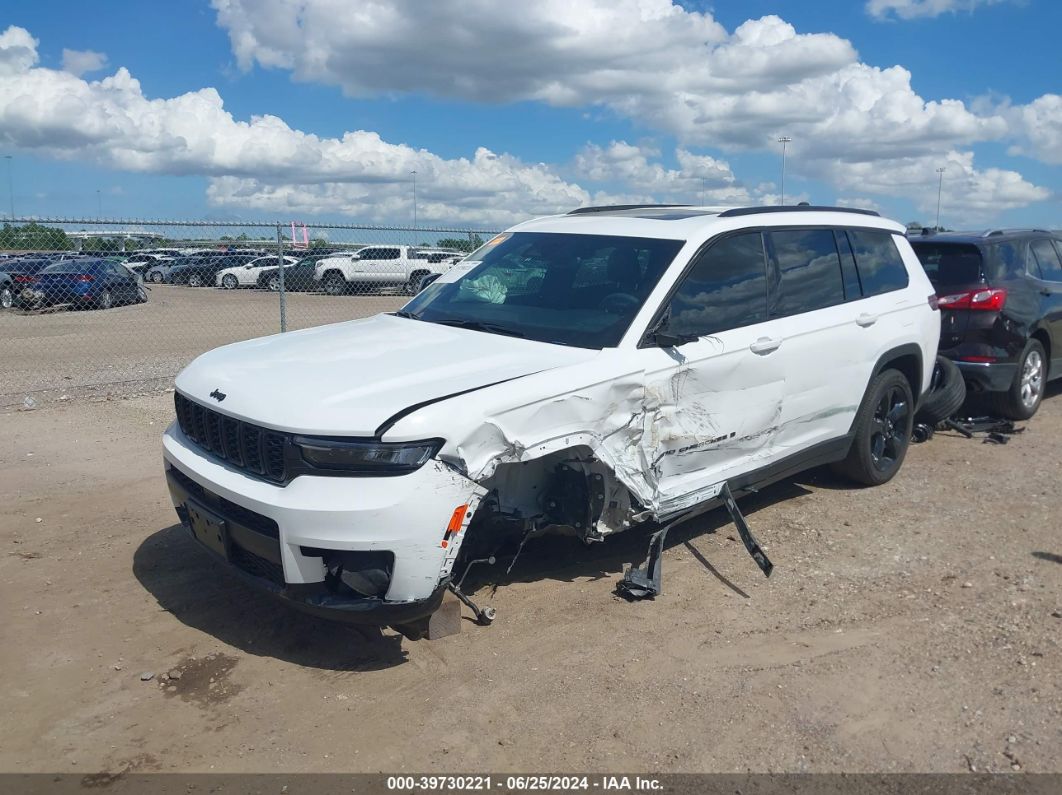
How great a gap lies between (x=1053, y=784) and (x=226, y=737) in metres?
2.99

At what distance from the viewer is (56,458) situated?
23.6 feet

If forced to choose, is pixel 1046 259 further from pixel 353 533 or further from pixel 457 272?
pixel 353 533

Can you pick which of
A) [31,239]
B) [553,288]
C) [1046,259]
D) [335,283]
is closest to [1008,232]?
[1046,259]

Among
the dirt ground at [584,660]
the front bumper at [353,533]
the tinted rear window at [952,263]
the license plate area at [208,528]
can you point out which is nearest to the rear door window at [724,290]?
the dirt ground at [584,660]

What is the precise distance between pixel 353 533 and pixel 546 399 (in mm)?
1031

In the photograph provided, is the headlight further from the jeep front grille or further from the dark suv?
the dark suv

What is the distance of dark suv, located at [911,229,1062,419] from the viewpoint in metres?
7.95

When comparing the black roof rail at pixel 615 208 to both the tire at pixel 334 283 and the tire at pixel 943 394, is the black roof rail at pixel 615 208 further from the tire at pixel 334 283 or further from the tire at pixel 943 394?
the tire at pixel 334 283

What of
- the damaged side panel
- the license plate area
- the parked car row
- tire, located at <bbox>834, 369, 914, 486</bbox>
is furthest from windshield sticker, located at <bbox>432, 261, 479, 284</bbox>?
the parked car row

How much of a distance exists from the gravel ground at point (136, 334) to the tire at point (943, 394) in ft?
26.5

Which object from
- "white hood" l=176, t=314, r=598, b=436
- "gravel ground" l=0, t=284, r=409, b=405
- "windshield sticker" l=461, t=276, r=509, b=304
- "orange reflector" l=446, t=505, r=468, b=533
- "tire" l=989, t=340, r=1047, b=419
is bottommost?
"gravel ground" l=0, t=284, r=409, b=405

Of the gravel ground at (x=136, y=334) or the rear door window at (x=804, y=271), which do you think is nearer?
the rear door window at (x=804, y=271)

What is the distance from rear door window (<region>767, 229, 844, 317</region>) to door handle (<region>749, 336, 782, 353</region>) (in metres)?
0.22

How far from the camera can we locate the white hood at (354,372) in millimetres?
3652
